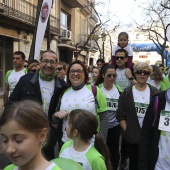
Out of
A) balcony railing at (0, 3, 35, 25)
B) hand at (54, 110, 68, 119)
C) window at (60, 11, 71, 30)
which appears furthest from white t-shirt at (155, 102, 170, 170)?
window at (60, 11, 71, 30)

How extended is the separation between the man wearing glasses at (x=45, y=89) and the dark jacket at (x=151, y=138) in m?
1.33

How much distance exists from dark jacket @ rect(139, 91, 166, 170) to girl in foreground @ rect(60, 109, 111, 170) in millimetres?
342

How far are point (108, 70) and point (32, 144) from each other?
10.3 feet

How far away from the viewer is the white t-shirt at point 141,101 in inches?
149

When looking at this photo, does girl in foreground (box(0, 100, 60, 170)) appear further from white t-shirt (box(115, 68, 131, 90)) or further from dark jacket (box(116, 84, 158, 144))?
white t-shirt (box(115, 68, 131, 90))

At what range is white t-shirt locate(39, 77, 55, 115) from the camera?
12.8 ft

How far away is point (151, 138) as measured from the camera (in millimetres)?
2795

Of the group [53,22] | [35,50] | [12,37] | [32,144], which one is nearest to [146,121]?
[32,144]

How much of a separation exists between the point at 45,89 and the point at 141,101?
1.25m

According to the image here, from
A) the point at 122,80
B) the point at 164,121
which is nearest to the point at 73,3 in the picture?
the point at 122,80

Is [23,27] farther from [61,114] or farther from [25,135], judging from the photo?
[25,135]

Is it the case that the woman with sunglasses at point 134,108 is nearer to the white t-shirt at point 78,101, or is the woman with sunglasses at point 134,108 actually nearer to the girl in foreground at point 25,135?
the white t-shirt at point 78,101

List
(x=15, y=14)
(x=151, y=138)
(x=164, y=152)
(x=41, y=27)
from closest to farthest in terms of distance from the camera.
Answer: (x=164, y=152) → (x=151, y=138) → (x=41, y=27) → (x=15, y=14)

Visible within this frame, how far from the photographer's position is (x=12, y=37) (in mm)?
16797
